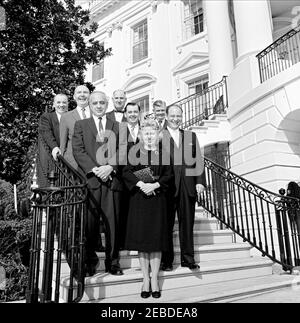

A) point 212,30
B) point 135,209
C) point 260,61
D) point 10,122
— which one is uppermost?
point 212,30

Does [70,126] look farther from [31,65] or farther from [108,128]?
[31,65]

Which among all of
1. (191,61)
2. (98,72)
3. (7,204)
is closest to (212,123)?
(7,204)

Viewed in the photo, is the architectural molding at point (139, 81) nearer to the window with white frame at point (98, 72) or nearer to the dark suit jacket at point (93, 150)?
the window with white frame at point (98, 72)

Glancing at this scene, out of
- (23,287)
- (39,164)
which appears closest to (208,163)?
(39,164)

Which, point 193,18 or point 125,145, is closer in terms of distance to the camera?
point 125,145

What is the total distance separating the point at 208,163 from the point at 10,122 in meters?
5.32

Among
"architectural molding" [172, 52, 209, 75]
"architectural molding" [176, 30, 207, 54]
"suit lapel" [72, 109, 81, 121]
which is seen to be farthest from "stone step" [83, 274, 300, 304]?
"architectural molding" [176, 30, 207, 54]

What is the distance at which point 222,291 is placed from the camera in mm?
3779

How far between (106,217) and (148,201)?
1.69ft

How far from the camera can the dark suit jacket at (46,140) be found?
4391 millimetres

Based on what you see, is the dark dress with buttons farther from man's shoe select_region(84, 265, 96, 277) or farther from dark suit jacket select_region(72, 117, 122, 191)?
man's shoe select_region(84, 265, 96, 277)

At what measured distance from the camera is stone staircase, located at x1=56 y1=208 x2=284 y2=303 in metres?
3.46
